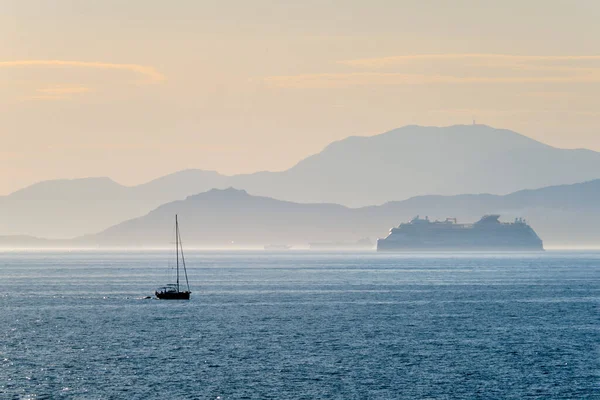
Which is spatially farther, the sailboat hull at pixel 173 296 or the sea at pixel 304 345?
the sailboat hull at pixel 173 296

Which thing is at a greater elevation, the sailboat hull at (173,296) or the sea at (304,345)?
the sailboat hull at (173,296)

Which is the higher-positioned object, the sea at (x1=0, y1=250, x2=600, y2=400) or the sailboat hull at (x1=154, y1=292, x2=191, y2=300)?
the sailboat hull at (x1=154, y1=292, x2=191, y2=300)

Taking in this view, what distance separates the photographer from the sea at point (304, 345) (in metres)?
62.6

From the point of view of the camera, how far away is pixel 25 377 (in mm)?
65750

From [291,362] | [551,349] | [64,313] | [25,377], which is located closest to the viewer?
[25,377]

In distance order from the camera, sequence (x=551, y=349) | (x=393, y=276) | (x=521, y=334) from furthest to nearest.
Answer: (x=393, y=276)
(x=521, y=334)
(x=551, y=349)

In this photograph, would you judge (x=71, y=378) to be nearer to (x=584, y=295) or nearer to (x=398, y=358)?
(x=398, y=358)

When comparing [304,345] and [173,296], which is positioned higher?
[173,296]

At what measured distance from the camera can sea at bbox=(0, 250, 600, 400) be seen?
62594 mm

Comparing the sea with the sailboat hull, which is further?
the sailboat hull

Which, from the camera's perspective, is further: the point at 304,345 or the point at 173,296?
the point at 173,296

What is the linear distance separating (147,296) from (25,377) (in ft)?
234

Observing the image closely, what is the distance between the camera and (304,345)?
8144 cm

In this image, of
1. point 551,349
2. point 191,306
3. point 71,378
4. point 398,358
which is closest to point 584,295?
point 191,306
